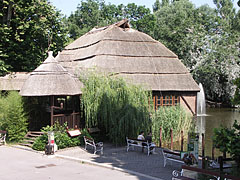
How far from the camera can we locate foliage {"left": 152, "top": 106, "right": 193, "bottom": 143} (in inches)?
783

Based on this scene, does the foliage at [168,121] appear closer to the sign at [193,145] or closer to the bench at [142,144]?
the bench at [142,144]

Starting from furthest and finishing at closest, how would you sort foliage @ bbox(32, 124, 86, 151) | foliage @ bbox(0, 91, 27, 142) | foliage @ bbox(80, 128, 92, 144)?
foliage @ bbox(0, 91, 27, 142) → foliage @ bbox(80, 128, 92, 144) → foliage @ bbox(32, 124, 86, 151)

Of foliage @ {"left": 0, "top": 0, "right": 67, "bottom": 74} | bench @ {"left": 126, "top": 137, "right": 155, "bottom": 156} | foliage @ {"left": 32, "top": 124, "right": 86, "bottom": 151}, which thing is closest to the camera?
bench @ {"left": 126, "top": 137, "right": 155, "bottom": 156}

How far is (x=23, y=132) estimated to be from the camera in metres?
18.2

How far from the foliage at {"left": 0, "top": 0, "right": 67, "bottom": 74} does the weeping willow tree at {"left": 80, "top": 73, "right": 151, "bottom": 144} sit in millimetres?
10967

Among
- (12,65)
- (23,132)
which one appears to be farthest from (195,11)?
(23,132)

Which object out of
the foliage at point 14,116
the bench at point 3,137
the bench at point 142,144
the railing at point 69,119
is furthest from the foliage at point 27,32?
the bench at point 142,144

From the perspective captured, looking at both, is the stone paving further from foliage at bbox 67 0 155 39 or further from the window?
foliage at bbox 67 0 155 39

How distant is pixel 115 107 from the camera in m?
17.6

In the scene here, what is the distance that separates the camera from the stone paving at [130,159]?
12.1 m

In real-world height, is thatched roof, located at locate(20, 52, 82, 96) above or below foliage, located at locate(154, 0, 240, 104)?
below

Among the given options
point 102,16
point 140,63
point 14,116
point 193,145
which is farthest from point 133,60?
point 102,16

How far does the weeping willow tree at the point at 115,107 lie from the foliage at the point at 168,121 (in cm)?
155

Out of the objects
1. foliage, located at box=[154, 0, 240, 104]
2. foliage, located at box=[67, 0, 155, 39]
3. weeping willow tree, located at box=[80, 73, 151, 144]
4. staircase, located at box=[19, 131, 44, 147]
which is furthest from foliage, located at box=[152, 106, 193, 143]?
foliage, located at box=[67, 0, 155, 39]
